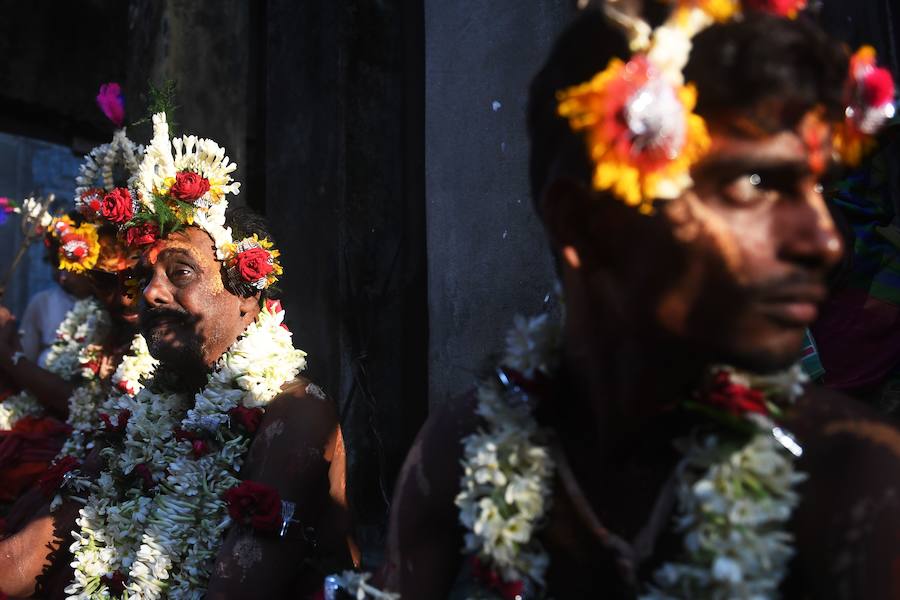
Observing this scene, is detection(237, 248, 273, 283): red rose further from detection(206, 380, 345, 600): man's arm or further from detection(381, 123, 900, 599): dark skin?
detection(381, 123, 900, 599): dark skin

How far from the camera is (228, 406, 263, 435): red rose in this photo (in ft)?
10.2

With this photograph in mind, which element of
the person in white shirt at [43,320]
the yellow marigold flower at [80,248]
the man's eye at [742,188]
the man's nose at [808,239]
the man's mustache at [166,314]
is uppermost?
the person in white shirt at [43,320]

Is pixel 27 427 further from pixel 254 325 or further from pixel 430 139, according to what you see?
pixel 430 139

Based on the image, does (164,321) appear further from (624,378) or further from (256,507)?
(624,378)

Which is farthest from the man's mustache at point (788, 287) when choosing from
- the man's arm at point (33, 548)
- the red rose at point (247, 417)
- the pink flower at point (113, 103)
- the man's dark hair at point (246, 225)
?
the pink flower at point (113, 103)

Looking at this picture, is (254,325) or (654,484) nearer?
(654,484)

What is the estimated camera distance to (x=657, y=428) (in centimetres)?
174

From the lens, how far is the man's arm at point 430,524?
1.95 metres

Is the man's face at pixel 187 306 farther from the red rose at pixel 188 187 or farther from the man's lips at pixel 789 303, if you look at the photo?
the man's lips at pixel 789 303

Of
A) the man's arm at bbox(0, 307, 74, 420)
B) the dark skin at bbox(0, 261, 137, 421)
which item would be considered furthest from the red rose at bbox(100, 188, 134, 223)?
the man's arm at bbox(0, 307, 74, 420)

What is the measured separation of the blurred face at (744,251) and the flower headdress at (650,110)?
5 cm

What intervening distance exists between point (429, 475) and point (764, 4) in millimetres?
1268

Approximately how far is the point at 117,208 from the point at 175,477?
1220mm

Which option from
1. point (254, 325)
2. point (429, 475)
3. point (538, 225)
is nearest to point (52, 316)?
point (254, 325)
